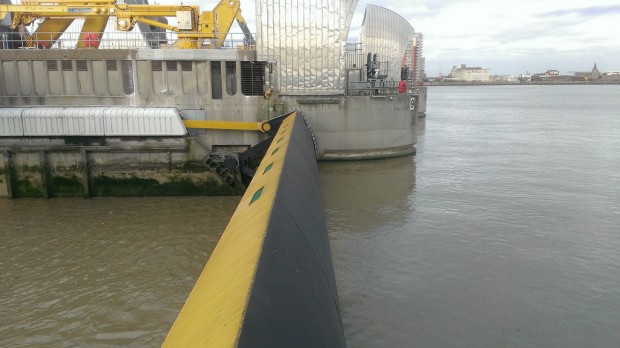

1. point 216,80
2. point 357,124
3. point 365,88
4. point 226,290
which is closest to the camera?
point 226,290

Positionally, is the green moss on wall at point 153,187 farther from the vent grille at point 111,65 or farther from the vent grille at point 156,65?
the vent grille at point 156,65

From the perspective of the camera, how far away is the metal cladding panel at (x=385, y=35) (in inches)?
1298

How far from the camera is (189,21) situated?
23.5 metres

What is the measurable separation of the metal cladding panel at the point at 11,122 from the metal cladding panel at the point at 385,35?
22.4 m

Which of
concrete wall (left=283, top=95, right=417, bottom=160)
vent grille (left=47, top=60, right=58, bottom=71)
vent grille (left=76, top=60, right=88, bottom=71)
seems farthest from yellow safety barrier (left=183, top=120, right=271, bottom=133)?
vent grille (left=47, top=60, right=58, bottom=71)

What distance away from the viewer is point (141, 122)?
19.0 meters

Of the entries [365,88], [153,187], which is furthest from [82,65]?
[365,88]

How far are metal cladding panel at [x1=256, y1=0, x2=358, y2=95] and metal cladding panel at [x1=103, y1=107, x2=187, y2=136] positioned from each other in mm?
6123

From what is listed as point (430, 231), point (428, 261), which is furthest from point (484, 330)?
point (430, 231)

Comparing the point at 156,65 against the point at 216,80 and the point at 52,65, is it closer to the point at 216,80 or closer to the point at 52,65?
the point at 216,80

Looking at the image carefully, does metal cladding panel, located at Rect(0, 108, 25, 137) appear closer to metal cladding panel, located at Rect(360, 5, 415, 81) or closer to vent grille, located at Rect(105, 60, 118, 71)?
vent grille, located at Rect(105, 60, 118, 71)

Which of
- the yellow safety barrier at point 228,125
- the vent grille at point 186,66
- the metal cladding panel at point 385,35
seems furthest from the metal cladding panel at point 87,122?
the metal cladding panel at point 385,35

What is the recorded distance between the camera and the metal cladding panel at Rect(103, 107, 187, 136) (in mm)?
18984

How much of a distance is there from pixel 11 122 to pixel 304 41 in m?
13.9
